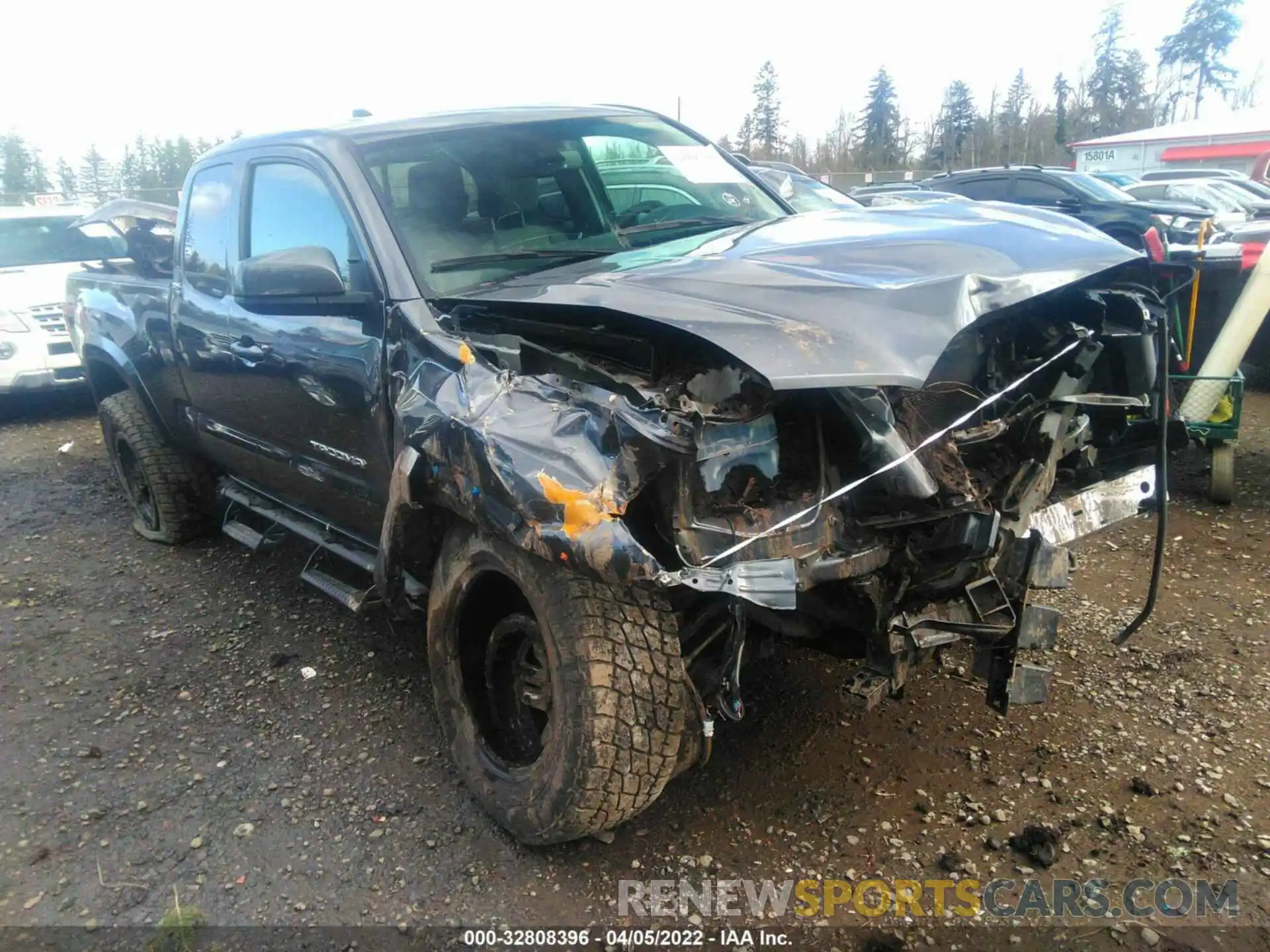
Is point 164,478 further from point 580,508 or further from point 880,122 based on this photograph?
point 880,122

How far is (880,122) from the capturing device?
4766 centimetres

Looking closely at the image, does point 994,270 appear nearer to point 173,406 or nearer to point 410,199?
point 410,199

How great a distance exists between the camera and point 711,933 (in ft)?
7.43

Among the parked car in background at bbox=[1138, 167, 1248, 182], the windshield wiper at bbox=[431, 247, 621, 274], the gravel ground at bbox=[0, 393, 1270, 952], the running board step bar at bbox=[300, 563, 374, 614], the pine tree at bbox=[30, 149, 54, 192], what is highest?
the pine tree at bbox=[30, 149, 54, 192]

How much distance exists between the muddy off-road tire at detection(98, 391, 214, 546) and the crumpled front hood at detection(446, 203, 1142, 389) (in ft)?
9.61

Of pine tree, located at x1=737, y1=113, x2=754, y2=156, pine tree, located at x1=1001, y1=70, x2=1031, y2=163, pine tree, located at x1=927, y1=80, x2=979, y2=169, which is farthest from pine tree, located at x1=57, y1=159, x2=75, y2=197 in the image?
pine tree, located at x1=1001, y1=70, x2=1031, y2=163

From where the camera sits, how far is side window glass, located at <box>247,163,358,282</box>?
3098 millimetres

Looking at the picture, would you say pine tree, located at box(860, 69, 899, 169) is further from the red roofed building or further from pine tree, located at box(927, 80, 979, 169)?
the red roofed building

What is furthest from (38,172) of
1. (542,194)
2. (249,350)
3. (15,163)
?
(542,194)

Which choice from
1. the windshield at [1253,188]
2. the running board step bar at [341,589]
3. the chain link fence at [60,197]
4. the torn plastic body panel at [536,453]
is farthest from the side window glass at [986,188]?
the chain link fence at [60,197]

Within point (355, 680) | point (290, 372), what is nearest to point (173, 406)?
point (290, 372)

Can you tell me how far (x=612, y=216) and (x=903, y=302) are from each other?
1.57m

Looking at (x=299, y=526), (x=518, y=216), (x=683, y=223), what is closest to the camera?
(x=518, y=216)

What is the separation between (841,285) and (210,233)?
300 cm
